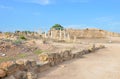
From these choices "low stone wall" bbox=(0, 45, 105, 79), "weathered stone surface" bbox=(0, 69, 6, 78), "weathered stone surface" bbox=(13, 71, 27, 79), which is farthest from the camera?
"weathered stone surface" bbox=(13, 71, 27, 79)

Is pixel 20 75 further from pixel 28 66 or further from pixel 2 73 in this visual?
pixel 28 66

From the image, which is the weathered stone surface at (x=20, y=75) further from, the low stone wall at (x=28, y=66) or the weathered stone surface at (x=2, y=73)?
the weathered stone surface at (x=2, y=73)

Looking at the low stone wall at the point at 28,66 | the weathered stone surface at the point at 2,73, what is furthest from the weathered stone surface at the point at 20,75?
the weathered stone surface at the point at 2,73

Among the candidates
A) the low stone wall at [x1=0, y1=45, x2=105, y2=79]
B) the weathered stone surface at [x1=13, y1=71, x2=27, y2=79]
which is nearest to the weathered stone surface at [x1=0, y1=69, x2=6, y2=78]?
the low stone wall at [x1=0, y1=45, x2=105, y2=79]

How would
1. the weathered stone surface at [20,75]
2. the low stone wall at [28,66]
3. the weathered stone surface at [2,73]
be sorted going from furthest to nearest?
1. the weathered stone surface at [20,75]
2. the low stone wall at [28,66]
3. the weathered stone surface at [2,73]

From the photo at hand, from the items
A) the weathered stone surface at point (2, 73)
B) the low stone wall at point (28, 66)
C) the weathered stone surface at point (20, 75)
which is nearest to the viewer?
the weathered stone surface at point (2, 73)

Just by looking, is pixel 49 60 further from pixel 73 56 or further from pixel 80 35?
pixel 80 35

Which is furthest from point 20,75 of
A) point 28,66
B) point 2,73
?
point 28,66

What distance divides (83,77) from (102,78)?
78cm

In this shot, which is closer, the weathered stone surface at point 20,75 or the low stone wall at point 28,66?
the low stone wall at point 28,66

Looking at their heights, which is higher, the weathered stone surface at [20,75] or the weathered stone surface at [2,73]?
the weathered stone surface at [2,73]

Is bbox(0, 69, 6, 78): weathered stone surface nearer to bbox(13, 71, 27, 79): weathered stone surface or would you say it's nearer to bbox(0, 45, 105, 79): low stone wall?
bbox(0, 45, 105, 79): low stone wall

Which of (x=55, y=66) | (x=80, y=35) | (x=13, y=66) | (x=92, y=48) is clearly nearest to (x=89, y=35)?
(x=80, y=35)

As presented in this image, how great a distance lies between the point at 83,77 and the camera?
11.0 metres
